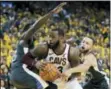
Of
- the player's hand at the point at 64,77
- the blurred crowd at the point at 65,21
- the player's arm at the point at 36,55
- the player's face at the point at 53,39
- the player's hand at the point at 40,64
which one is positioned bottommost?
the blurred crowd at the point at 65,21

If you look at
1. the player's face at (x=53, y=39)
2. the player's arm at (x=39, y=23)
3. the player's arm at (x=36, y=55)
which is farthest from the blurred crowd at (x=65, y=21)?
the player's face at (x=53, y=39)

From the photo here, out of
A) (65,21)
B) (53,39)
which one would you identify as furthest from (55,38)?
(65,21)

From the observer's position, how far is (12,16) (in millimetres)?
20969

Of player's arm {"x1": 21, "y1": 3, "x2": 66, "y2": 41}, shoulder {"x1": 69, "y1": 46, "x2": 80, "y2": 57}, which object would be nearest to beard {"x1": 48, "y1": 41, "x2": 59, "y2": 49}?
shoulder {"x1": 69, "y1": 46, "x2": 80, "y2": 57}

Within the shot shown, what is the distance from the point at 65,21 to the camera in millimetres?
22500

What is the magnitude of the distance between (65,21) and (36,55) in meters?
15.7

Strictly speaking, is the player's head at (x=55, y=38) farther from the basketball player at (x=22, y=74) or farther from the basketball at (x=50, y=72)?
the basketball player at (x=22, y=74)

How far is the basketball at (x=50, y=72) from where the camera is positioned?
22.9ft

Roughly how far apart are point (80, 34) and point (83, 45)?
13111mm

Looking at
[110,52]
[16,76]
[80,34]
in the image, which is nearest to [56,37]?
[16,76]

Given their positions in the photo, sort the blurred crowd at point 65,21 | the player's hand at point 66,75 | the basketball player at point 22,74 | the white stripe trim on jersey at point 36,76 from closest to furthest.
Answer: the player's hand at point 66,75 → the white stripe trim on jersey at point 36,76 → the basketball player at point 22,74 → the blurred crowd at point 65,21

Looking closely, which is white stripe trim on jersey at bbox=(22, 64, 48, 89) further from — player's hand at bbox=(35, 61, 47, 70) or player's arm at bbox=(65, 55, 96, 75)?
player's arm at bbox=(65, 55, 96, 75)

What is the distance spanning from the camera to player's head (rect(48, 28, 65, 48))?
22.3 ft

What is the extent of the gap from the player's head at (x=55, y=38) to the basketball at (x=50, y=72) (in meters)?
0.31
